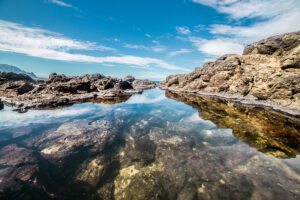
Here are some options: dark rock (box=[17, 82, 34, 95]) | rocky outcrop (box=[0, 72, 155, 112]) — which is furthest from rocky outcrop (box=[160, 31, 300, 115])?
dark rock (box=[17, 82, 34, 95])

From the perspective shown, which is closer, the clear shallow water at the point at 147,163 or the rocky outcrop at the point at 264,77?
the clear shallow water at the point at 147,163

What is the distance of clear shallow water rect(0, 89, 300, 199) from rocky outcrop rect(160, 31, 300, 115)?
11778 millimetres

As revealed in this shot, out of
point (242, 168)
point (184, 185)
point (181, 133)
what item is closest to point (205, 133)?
point (181, 133)

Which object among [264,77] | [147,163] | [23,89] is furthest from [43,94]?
[264,77]

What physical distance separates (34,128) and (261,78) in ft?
98.5

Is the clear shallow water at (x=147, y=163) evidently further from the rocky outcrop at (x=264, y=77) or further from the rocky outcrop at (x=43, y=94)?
the rocky outcrop at (x=264, y=77)

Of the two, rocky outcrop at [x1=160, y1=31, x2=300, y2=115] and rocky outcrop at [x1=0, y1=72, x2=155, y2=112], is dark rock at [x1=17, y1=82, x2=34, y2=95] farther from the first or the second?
rocky outcrop at [x1=160, y1=31, x2=300, y2=115]

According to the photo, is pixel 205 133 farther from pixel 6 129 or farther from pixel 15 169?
pixel 6 129

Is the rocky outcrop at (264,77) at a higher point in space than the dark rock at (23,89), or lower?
higher

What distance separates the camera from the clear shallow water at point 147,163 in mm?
3500

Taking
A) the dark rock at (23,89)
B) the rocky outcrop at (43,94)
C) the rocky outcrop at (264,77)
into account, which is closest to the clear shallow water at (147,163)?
the rocky outcrop at (43,94)

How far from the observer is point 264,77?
1970 cm

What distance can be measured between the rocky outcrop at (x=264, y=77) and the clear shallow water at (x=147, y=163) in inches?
464

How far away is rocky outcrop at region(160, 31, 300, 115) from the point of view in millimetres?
15477
